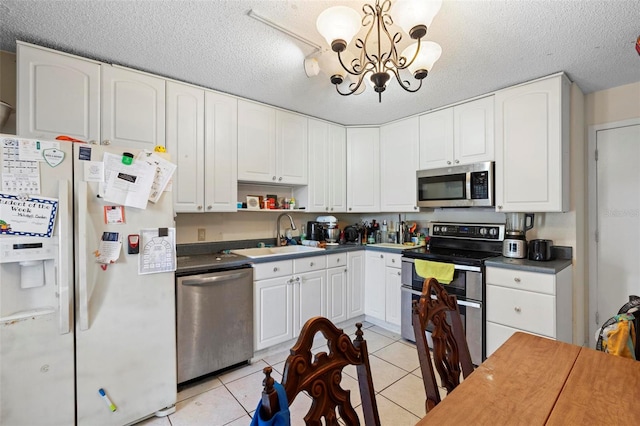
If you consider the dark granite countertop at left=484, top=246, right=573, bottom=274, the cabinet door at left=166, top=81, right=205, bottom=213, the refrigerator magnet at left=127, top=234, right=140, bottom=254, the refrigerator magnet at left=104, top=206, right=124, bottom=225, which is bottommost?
the dark granite countertop at left=484, top=246, right=573, bottom=274

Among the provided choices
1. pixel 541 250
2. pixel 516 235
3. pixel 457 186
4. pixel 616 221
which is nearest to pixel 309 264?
pixel 457 186

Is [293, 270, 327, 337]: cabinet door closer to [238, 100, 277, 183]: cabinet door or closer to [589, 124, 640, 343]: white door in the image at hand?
[238, 100, 277, 183]: cabinet door

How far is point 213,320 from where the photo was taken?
2.18 m

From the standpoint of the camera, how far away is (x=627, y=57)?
204 cm

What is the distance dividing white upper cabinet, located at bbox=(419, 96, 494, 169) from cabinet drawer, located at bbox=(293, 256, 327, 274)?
1473 mm

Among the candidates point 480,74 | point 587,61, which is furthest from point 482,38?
point 587,61

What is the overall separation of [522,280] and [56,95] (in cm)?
347

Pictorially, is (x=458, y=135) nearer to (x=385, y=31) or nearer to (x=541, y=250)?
(x=541, y=250)

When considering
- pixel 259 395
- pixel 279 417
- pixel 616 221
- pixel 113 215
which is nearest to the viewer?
pixel 279 417

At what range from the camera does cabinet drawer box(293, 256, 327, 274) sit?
107 inches

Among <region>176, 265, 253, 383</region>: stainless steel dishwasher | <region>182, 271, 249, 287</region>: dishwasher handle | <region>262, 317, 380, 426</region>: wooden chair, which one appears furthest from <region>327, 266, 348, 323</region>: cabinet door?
<region>262, 317, 380, 426</region>: wooden chair

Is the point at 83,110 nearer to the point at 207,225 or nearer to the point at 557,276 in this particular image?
the point at 207,225

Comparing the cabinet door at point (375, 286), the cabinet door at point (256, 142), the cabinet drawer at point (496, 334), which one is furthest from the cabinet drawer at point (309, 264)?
the cabinet drawer at point (496, 334)

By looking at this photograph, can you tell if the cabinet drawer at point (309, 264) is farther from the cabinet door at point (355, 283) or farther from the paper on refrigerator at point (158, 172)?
the paper on refrigerator at point (158, 172)
